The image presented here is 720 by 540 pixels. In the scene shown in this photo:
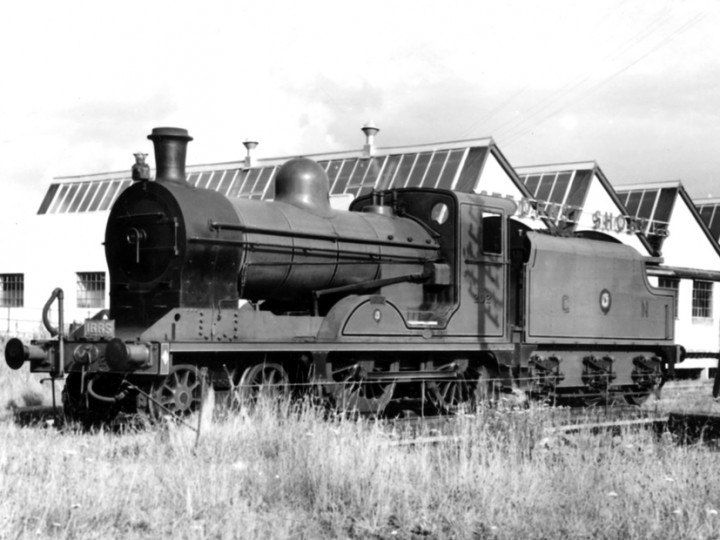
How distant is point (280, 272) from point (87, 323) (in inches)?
90.8

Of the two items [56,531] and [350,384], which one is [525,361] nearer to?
[350,384]

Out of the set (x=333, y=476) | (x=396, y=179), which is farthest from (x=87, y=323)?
(x=396, y=179)

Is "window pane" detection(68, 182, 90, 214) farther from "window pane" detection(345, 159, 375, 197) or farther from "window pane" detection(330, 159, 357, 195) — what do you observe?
"window pane" detection(345, 159, 375, 197)

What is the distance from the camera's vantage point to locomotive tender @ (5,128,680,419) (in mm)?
10328

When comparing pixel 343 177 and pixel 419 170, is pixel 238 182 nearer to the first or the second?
pixel 343 177

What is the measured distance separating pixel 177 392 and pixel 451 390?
4291 mm

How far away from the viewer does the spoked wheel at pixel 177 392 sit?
32.8 feet

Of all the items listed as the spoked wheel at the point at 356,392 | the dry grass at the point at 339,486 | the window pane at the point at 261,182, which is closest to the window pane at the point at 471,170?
the window pane at the point at 261,182

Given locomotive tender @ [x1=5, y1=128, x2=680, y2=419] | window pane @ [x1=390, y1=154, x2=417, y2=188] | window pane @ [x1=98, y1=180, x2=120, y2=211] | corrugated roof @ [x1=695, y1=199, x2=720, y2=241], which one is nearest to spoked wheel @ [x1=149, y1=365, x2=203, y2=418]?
locomotive tender @ [x1=5, y1=128, x2=680, y2=419]

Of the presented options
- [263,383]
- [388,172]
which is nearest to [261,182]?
[388,172]

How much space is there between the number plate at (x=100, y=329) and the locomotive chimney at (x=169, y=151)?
172cm

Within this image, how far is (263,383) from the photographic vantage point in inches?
415

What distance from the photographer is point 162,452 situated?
8.37 meters

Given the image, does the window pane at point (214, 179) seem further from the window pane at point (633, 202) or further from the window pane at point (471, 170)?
the window pane at point (633, 202)
